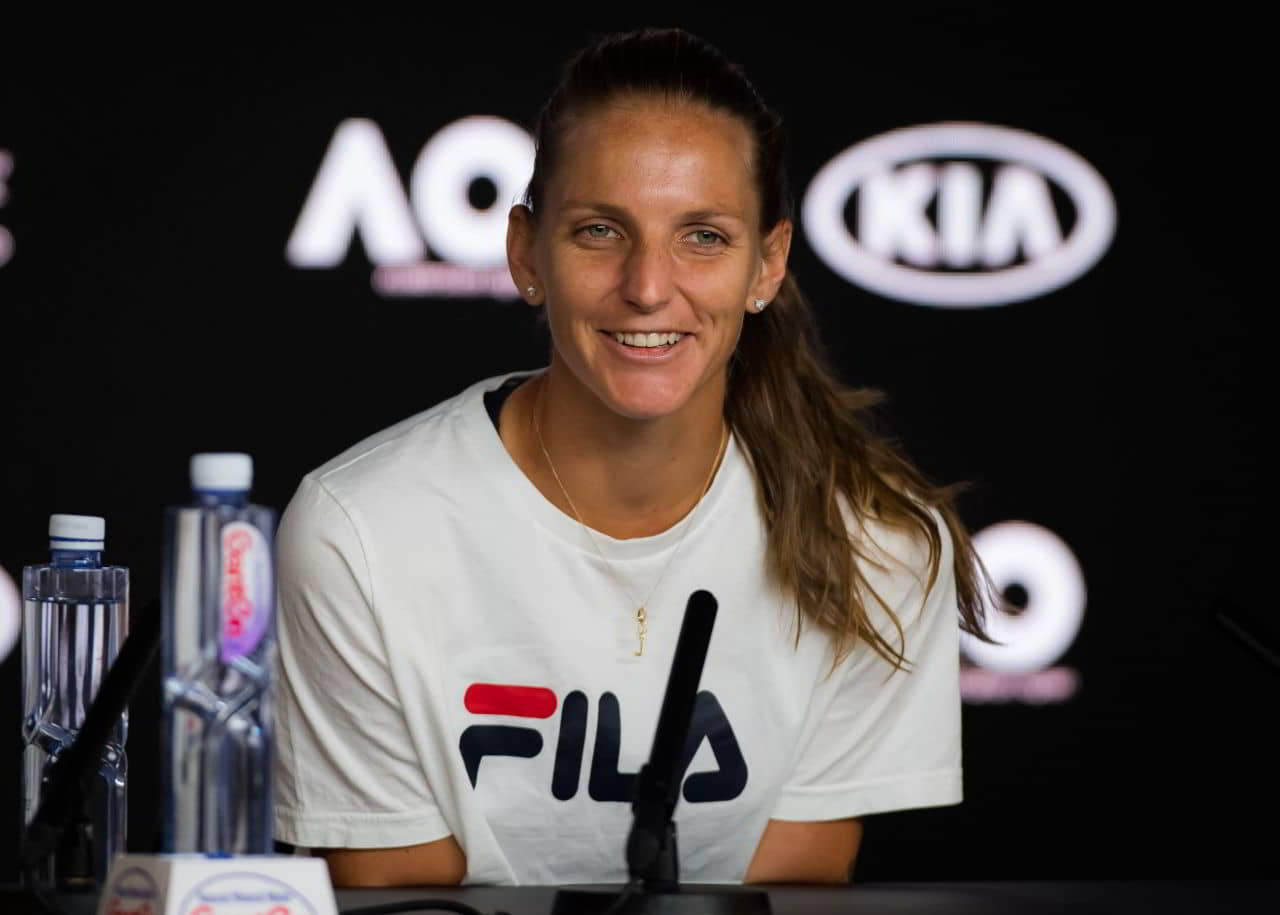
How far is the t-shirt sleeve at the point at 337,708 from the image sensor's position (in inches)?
59.8

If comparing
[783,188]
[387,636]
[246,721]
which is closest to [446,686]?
[387,636]

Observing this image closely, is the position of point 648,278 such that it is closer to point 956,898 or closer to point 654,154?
point 654,154

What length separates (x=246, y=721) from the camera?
931 mm

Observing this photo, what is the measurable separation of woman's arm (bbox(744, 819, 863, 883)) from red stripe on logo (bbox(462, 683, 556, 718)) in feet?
0.76

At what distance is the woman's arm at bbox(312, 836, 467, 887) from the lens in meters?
1.53

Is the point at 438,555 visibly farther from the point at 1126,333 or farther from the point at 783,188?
the point at 1126,333

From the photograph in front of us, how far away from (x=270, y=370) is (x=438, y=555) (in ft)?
4.16

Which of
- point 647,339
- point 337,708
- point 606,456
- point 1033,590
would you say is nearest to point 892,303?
point 1033,590

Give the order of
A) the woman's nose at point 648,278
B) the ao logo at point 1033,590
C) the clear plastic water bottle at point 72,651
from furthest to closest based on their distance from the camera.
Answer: the ao logo at point 1033,590
the woman's nose at point 648,278
the clear plastic water bottle at point 72,651

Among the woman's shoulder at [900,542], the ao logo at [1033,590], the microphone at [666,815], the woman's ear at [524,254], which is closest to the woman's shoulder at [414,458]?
the woman's ear at [524,254]

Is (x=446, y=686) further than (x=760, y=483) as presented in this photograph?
No

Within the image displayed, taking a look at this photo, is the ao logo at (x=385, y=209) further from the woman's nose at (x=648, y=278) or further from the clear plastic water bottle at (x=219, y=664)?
the clear plastic water bottle at (x=219, y=664)

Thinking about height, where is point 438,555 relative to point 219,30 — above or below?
below

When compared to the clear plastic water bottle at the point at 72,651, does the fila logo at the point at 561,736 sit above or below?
below
